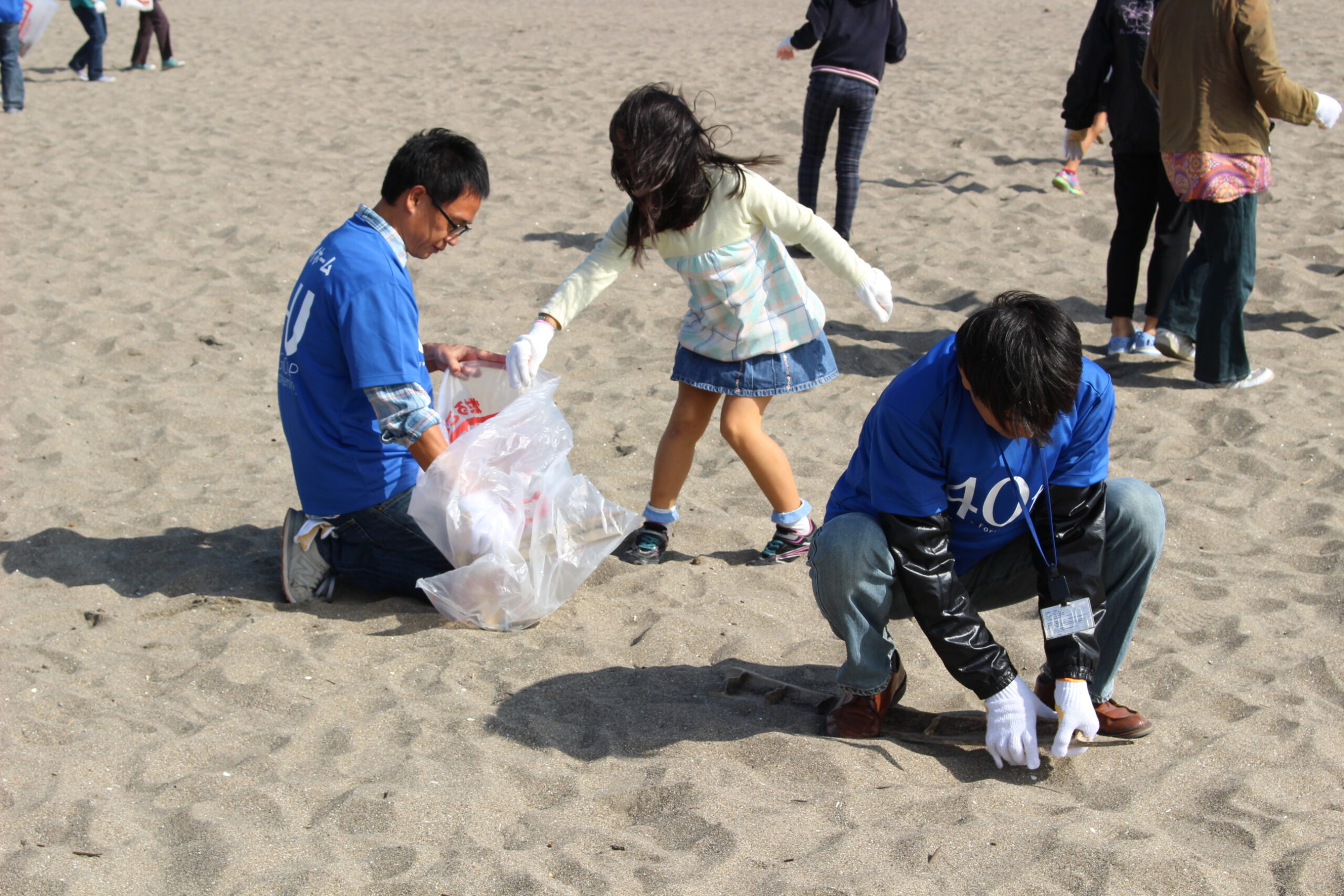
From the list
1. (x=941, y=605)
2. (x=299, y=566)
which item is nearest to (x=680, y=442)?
(x=299, y=566)

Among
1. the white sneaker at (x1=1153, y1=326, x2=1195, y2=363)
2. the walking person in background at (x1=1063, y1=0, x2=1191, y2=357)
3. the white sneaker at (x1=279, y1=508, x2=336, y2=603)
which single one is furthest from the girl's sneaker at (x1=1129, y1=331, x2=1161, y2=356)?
the white sneaker at (x1=279, y1=508, x2=336, y2=603)

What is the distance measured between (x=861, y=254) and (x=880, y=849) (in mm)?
4676

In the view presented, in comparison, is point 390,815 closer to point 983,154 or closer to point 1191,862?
→ point 1191,862

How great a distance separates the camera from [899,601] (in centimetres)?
250

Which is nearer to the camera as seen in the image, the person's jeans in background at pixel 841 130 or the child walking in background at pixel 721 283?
the child walking in background at pixel 721 283

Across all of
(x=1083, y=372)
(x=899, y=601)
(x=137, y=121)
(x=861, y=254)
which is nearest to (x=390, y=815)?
(x=899, y=601)

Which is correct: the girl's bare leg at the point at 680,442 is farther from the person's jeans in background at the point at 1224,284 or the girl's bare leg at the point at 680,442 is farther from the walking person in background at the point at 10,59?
the walking person in background at the point at 10,59

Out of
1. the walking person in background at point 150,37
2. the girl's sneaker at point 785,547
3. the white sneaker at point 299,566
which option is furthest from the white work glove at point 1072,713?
the walking person in background at point 150,37

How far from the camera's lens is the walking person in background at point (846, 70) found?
5.95 m

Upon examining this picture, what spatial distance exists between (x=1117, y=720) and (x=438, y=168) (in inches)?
83.1

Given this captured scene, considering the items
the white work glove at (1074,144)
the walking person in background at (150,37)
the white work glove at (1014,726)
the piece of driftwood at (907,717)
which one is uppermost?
the walking person in background at (150,37)

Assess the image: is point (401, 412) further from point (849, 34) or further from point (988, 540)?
point (849, 34)

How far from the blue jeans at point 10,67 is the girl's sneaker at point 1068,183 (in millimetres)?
7949

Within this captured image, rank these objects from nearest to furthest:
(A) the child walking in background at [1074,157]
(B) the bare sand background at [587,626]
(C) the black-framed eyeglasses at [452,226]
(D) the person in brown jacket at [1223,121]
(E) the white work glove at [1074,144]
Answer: (B) the bare sand background at [587,626] → (C) the black-framed eyeglasses at [452,226] → (D) the person in brown jacket at [1223,121] → (E) the white work glove at [1074,144] → (A) the child walking in background at [1074,157]
